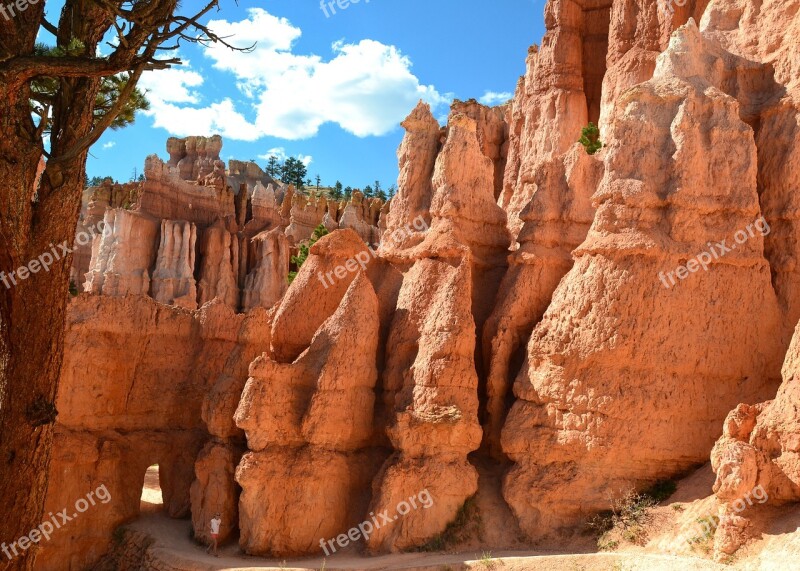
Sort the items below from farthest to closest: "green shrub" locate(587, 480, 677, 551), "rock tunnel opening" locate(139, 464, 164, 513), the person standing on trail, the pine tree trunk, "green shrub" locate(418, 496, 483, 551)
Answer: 1. "rock tunnel opening" locate(139, 464, 164, 513)
2. the person standing on trail
3. "green shrub" locate(418, 496, 483, 551)
4. "green shrub" locate(587, 480, 677, 551)
5. the pine tree trunk

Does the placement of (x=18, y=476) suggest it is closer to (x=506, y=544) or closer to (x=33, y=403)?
(x=33, y=403)

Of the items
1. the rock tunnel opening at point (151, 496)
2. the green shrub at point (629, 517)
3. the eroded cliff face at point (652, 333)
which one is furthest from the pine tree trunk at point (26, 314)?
the rock tunnel opening at point (151, 496)

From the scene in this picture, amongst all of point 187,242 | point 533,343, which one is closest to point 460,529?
point 533,343

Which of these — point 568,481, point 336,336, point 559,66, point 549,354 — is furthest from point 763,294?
point 559,66

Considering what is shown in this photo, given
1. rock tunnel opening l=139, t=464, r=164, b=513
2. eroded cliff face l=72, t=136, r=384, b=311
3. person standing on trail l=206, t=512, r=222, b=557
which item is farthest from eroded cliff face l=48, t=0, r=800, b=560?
eroded cliff face l=72, t=136, r=384, b=311

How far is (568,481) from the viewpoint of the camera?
13.2 m

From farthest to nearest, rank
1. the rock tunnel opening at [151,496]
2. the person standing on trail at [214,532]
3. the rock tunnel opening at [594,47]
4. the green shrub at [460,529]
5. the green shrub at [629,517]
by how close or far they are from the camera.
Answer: the rock tunnel opening at [594,47] < the rock tunnel opening at [151,496] < the person standing on trail at [214,532] < the green shrub at [460,529] < the green shrub at [629,517]

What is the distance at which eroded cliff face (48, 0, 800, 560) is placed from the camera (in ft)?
43.2

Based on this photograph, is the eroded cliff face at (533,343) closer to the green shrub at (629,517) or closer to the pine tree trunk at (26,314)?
the green shrub at (629,517)

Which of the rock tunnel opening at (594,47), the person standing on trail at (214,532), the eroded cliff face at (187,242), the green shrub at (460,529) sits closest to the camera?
the green shrub at (460,529)

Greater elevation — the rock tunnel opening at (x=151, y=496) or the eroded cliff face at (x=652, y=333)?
the eroded cliff face at (x=652, y=333)

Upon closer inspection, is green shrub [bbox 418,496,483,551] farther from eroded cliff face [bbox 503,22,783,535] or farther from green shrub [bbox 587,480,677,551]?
green shrub [bbox 587,480,677,551]

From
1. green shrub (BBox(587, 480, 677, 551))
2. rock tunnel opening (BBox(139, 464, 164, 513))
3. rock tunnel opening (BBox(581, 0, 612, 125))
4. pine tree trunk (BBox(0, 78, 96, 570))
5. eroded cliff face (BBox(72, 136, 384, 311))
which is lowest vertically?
rock tunnel opening (BBox(139, 464, 164, 513))

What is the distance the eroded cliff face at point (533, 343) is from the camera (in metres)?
13.2
